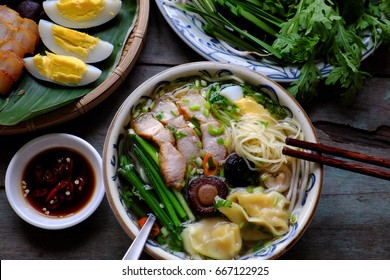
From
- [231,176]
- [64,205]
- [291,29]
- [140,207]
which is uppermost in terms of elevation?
[291,29]

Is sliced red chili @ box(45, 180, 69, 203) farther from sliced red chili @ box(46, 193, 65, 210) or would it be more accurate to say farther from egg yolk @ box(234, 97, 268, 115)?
egg yolk @ box(234, 97, 268, 115)

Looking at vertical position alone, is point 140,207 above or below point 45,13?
below

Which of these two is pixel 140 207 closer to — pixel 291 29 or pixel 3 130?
pixel 3 130

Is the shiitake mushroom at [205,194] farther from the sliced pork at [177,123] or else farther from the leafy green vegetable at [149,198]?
the sliced pork at [177,123]

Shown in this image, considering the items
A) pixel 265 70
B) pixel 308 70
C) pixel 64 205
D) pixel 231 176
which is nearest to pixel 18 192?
pixel 64 205

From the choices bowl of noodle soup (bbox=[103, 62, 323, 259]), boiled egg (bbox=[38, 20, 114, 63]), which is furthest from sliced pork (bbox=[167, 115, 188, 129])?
boiled egg (bbox=[38, 20, 114, 63])

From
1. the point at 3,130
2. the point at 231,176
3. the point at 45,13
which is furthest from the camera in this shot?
the point at 45,13

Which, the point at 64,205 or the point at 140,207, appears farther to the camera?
the point at 64,205

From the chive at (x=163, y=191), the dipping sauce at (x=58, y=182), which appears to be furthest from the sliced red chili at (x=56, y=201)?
the chive at (x=163, y=191)
